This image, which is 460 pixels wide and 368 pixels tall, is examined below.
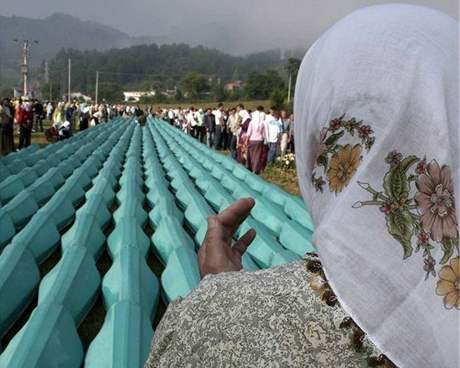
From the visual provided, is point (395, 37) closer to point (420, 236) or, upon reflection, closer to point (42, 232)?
point (420, 236)

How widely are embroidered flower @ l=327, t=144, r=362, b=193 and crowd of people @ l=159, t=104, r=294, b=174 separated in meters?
4.35

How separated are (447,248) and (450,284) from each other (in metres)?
0.05

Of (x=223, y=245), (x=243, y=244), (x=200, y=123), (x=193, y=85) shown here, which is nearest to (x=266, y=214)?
(x=243, y=244)

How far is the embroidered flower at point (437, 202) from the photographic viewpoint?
750mm

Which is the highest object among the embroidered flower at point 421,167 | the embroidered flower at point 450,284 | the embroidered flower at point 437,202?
the embroidered flower at point 421,167

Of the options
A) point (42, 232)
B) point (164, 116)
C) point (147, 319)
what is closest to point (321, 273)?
point (147, 319)

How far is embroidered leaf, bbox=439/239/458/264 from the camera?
0.74m

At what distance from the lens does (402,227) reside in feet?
2.52

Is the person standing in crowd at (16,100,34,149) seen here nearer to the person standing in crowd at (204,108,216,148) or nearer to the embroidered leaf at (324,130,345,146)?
the person standing in crowd at (204,108,216,148)

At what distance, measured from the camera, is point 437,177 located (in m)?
0.76

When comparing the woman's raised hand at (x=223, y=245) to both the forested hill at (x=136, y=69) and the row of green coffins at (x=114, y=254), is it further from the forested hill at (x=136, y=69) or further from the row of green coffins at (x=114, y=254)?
the forested hill at (x=136, y=69)

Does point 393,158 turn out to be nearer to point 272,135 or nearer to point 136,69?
point 272,135

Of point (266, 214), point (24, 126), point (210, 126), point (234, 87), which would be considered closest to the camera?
point (266, 214)

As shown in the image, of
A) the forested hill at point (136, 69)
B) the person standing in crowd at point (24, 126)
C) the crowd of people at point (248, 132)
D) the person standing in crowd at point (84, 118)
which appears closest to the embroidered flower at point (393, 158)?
the crowd of people at point (248, 132)
